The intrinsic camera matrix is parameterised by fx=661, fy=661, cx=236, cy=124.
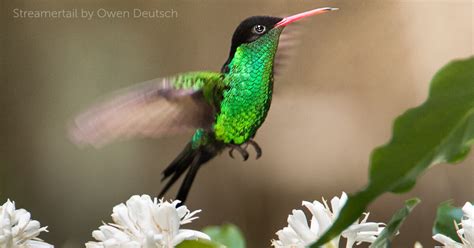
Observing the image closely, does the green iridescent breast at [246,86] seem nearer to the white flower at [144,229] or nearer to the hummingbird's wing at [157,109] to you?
the hummingbird's wing at [157,109]

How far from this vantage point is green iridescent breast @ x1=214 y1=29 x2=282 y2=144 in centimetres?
138

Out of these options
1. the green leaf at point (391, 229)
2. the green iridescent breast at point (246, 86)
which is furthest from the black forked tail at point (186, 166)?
the green leaf at point (391, 229)

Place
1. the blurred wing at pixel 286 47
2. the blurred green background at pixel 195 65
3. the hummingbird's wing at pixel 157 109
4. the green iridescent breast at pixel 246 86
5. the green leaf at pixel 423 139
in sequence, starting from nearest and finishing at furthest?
the green leaf at pixel 423 139 → the hummingbird's wing at pixel 157 109 → the green iridescent breast at pixel 246 86 → the blurred wing at pixel 286 47 → the blurred green background at pixel 195 65

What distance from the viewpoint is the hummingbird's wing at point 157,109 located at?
126cm

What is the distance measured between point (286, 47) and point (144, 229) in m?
1.16

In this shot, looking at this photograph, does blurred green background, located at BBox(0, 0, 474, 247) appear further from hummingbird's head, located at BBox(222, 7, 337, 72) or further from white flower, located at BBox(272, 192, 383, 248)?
white flower, located at BBox(272, 192, 383, 248)

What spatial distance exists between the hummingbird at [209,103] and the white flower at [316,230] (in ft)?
2.67

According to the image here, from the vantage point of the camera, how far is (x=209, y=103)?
1.35m

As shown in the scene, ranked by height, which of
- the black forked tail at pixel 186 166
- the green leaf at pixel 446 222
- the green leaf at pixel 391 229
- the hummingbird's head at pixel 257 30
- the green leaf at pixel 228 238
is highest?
the hummingbird's head at pixel 257 30

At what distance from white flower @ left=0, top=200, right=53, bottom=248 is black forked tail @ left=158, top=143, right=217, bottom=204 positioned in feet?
3.47

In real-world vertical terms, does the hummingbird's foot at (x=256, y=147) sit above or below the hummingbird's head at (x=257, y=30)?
below

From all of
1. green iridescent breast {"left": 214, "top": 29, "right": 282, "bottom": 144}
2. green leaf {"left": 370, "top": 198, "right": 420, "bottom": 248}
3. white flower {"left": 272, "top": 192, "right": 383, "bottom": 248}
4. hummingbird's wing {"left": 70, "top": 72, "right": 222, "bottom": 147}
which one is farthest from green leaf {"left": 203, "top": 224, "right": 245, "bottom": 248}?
green iridescent breast {"left": 214, "top": 29, "right": 282, "bottom": 144}

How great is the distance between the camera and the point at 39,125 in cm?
166

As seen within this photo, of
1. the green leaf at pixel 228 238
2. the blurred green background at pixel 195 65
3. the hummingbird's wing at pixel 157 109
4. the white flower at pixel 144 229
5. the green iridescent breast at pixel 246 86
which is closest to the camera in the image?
the white flower at pixel 144 229
